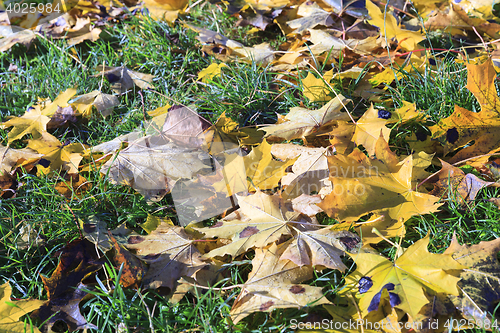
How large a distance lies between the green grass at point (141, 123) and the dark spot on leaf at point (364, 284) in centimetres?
9

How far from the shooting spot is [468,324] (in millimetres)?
1029

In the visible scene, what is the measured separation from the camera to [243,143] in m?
1.73

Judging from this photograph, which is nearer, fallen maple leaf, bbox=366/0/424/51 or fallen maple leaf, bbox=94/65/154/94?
fallen maple leaf, bbox=366/0/424/51

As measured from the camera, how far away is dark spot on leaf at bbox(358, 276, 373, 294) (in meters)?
1.13

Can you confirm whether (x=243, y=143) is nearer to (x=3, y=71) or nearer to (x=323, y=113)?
(x=323, y=113)

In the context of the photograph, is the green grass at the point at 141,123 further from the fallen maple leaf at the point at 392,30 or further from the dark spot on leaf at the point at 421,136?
the fallen maple leaf at the point at 392,30

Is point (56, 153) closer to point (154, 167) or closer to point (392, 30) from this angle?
point (154, 167)

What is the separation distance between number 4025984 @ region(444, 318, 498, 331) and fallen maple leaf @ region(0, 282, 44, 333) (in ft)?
4.33

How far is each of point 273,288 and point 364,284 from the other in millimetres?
303

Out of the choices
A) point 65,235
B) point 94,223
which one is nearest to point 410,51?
point 94,223

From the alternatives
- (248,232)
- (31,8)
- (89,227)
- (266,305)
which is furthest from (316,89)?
(31,8)

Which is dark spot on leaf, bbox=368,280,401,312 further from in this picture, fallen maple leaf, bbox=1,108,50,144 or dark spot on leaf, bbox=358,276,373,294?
fallen maple leaf, bbox=1,108,50,144

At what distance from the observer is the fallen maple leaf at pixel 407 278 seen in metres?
1.02

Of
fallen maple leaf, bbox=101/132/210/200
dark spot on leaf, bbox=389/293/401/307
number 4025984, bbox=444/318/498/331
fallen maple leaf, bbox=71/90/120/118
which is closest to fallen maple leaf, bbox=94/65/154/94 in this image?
fallen maple leaf, bbox=71/90/120/118
